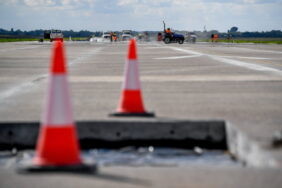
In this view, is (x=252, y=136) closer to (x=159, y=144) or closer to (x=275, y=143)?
(x=275, y=143)

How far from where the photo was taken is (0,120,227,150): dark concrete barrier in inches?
249

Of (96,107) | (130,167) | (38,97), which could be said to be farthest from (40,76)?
(130,167)

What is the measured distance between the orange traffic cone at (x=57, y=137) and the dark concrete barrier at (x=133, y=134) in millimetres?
1386

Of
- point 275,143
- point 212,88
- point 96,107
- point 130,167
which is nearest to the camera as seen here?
point 130,167

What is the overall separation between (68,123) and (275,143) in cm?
199

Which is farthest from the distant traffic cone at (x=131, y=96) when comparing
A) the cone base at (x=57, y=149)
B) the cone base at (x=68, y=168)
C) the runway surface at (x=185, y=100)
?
the cone base at (x=68, y=168)

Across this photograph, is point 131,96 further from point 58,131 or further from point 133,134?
point 58,131

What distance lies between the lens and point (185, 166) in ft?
16.2

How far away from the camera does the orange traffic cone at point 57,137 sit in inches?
186

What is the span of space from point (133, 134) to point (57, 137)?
5.71 ft

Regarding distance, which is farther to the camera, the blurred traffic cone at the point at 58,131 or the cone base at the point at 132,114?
the cone base at the point at 132,114

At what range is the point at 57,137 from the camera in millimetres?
4809

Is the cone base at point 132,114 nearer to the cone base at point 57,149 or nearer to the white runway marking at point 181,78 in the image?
the cone base at point 57,149

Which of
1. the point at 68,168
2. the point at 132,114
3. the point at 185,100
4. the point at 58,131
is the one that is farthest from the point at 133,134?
the point at 185,100
